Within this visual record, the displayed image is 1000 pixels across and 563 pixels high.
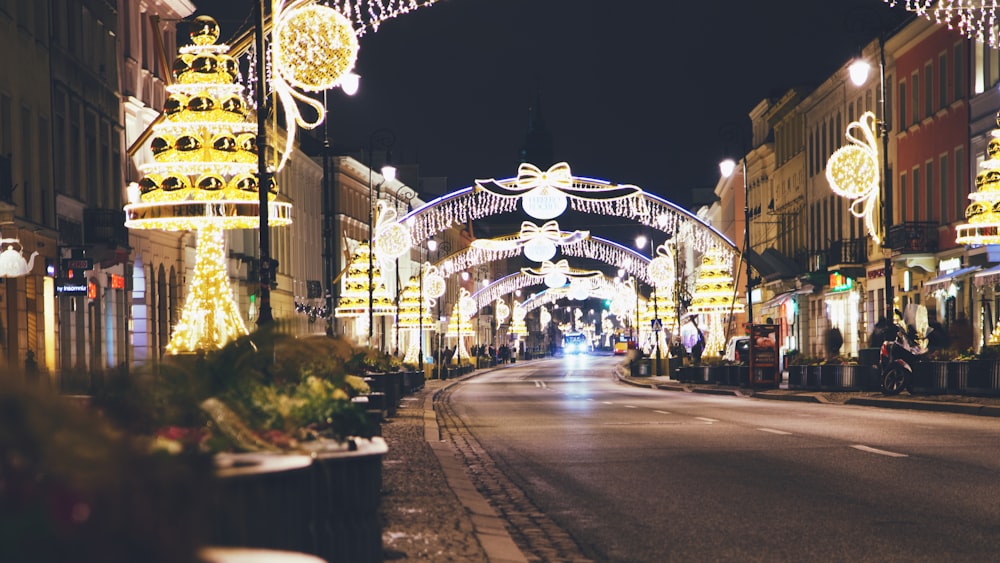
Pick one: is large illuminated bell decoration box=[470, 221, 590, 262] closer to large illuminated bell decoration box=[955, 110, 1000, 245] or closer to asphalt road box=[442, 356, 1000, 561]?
large illuminated bell decoration box=[955, 110, 1000, 245]

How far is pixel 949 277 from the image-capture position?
46.2 meters

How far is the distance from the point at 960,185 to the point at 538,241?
18962 millimetres

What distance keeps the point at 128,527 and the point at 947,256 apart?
5013 cm

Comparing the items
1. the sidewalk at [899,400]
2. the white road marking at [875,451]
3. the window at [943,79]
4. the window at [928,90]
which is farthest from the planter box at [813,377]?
the white road marking at [875,451]

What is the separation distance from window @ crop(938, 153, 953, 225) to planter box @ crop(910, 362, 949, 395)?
16751 mm

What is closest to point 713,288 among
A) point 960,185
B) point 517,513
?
point 960,185

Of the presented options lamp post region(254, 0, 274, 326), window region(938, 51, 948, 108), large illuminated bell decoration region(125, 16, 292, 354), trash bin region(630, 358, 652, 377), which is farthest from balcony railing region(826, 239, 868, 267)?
large illuminated bell decoration region(125, 16, 292, 354)

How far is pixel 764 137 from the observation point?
309 ft

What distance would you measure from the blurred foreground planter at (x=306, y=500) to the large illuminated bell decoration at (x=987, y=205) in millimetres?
28790

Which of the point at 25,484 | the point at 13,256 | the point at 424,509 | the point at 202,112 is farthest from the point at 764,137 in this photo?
the point at 25,484

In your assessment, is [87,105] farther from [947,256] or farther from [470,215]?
[947,256]

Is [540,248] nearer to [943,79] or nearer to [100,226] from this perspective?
[943,79]

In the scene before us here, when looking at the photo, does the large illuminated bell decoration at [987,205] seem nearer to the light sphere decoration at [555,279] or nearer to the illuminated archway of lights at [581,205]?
the illuminated archway of lights at [581,205]

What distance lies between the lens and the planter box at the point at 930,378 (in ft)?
111
